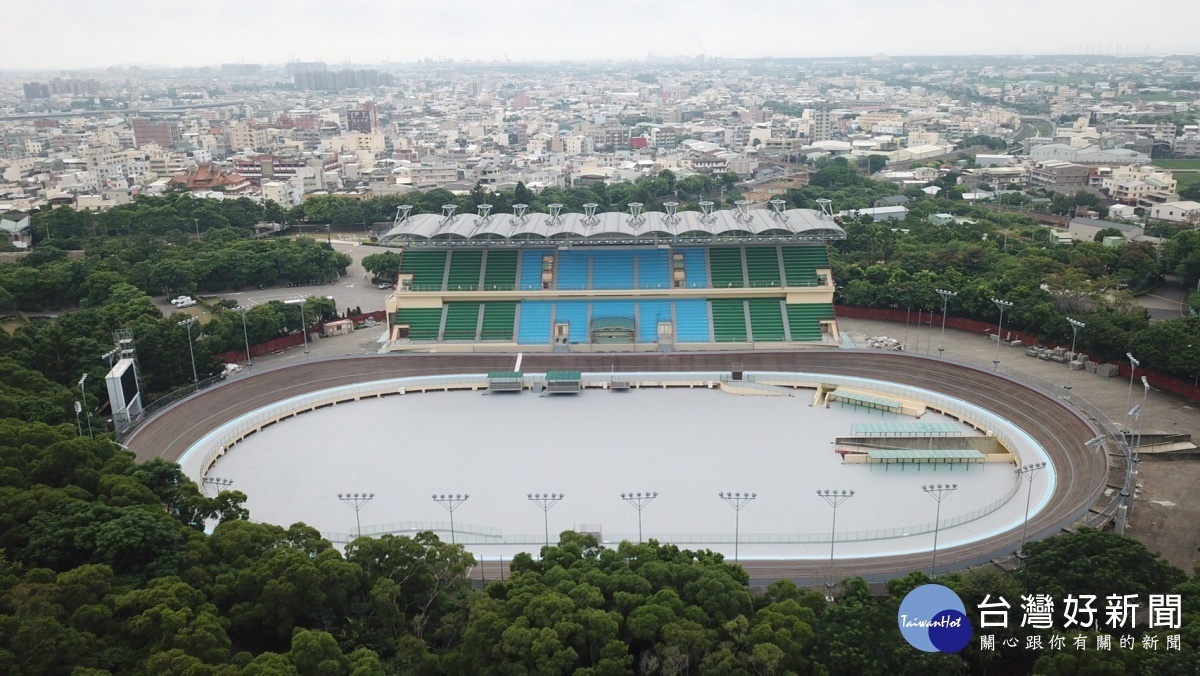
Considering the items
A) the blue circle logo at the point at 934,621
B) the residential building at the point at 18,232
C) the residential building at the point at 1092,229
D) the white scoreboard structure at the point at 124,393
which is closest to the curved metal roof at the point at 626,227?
the white scoreboard structure at the point at 124,393

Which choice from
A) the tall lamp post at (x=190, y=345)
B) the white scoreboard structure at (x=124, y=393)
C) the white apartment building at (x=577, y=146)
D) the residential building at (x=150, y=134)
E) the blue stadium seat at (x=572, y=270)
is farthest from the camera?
the residential building at (x=150, y=134)

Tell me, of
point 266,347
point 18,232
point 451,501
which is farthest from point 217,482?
point 18,232

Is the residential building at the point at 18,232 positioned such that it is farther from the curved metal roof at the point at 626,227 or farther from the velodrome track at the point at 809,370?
the velodrome track at the point at 809,370

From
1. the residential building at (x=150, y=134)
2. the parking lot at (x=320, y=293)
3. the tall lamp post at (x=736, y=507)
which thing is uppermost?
the residential building at (x=150, y=134)

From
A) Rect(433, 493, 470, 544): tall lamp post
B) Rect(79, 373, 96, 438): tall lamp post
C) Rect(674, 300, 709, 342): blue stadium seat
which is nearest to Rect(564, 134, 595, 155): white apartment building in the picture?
Rect(674, 300, 709, 342): blue stadium seat

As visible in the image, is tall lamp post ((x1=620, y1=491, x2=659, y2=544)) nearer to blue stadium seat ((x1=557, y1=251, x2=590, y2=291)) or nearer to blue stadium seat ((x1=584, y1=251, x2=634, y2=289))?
blue stadium seat ((x1=584, y1=251, x2=634, y2=289))

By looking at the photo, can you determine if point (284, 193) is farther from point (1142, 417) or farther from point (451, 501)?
point (1142, 417)
